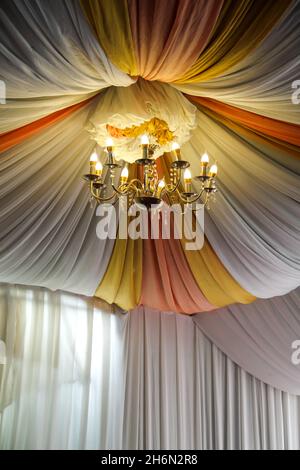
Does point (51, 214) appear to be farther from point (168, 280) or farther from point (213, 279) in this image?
point (213, 279)

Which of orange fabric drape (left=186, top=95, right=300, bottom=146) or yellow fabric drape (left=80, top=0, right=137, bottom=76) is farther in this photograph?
orange fabric drape (left=186, top=95, right=300, bottom=146)

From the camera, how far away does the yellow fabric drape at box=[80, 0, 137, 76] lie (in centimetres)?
274

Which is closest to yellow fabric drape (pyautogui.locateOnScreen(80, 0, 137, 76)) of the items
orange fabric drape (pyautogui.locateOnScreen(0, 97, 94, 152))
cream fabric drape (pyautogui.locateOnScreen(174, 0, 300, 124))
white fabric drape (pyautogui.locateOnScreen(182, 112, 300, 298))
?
cream fabric drape (pyautogui.locateOnScreen(174, 0, 300, 124))

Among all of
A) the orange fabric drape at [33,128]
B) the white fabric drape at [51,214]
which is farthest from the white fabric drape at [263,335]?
the orange fabric drape at [33,128]

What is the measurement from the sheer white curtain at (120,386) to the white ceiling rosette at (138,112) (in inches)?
95.0

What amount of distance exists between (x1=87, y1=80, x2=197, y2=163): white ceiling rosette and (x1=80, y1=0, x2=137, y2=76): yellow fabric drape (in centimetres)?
45

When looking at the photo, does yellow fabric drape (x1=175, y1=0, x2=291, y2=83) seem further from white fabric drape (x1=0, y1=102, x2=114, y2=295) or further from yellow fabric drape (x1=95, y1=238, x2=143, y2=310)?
yellow fabric drape (x1=95, y1=238, x2=143, y2=310)

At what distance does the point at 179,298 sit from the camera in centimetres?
630

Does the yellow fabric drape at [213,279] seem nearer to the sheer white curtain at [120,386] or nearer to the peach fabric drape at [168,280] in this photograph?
the peach fabric drape at [168,280]

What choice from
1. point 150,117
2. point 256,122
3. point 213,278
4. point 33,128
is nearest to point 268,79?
point 256,122

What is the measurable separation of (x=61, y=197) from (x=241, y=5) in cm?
225

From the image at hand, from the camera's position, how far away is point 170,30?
2922 mm

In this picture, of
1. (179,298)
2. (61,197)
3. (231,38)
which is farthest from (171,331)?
(231,38)

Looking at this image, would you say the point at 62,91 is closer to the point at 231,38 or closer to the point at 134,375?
the point at 231,38
